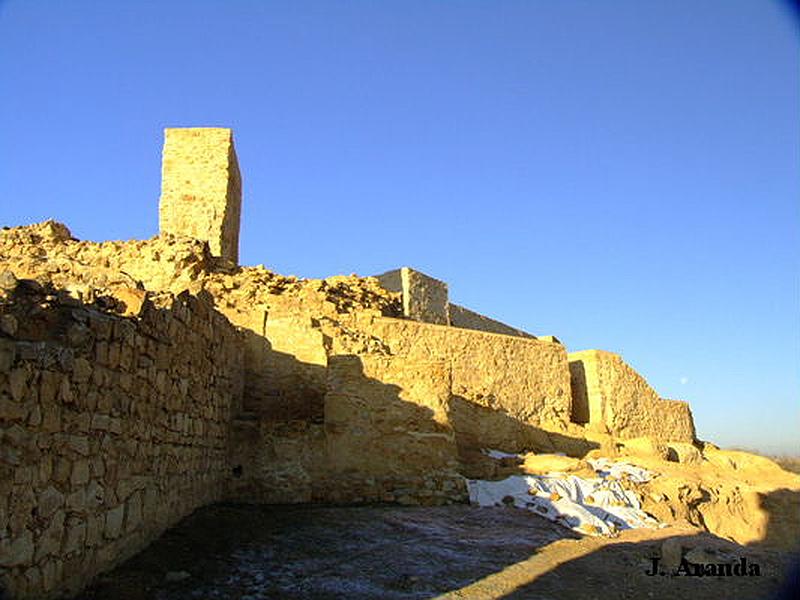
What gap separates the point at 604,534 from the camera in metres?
8.01

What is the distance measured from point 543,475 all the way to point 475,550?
465cm

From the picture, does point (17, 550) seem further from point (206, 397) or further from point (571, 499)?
point (571, 499)

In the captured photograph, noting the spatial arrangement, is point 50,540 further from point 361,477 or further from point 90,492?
point 361,477

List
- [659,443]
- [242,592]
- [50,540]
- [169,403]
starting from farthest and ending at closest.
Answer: [659,443]
[169,403]
[242,592]
[50,540]

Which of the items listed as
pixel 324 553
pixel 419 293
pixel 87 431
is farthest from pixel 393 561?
pixel 419 293

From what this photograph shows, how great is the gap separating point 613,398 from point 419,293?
21.0 feet

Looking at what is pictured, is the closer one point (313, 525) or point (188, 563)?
point (188, 563)

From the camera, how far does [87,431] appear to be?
426 centimetres

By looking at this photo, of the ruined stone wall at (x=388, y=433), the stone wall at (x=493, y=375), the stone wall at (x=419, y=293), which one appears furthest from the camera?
the stone wall at (x=419, y=293)

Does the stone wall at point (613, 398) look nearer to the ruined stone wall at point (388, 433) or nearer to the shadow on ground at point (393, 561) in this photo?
the ruined stone wall at point (388, 433)

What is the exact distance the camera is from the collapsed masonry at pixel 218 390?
3857 millimetres

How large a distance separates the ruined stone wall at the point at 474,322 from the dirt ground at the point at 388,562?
14.0m

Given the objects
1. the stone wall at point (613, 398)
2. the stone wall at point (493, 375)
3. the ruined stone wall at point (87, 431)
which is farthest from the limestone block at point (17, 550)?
the stone wall at point (613, 398)

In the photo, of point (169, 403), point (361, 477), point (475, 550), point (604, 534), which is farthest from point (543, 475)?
point (169, 403)
